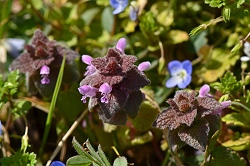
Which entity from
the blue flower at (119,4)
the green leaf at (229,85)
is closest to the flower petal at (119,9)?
the blue flower at (119,4)

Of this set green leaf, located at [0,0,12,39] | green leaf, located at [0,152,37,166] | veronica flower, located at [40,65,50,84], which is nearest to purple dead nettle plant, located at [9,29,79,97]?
veronica flower, located at [40,65,50,84]

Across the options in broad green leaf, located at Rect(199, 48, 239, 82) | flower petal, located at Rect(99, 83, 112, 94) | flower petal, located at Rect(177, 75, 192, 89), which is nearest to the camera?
flower petal, located at Rect(99, 83, 112, 94)

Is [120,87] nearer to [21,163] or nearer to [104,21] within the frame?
[21,163]

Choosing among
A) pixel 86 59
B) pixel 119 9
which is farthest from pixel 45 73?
pixel 119 9

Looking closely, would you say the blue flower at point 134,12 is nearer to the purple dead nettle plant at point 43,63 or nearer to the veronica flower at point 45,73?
the purple dead nettle plant at point 43,63

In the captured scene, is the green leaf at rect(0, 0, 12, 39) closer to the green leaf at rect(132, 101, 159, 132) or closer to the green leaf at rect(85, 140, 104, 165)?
the green leaf at rect(132, 101, 159, 132)

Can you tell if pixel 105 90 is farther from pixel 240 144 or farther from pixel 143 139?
pixel 240 144
